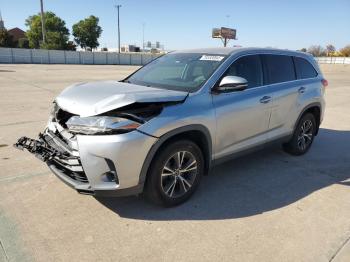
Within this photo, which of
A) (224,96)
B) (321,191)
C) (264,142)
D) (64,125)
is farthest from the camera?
(264,142)

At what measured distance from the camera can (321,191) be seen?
4.45 metres

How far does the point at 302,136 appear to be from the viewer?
5828mm

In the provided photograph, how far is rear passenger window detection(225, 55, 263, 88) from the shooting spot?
434cm

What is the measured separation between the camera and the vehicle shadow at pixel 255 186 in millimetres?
3740

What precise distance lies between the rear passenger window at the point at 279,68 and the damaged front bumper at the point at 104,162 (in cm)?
246

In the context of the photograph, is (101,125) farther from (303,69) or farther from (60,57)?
(60,57)

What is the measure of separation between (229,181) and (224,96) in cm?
125

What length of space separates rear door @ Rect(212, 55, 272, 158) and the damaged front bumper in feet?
3.62

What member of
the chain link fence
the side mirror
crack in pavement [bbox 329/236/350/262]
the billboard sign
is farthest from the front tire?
the billboard sign

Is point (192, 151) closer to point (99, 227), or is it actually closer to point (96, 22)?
point (99, 227)

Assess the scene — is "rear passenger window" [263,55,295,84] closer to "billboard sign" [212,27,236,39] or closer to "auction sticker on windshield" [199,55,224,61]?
"auction sticker on windshield" [199,55,224,61]

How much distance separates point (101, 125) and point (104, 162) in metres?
0.35

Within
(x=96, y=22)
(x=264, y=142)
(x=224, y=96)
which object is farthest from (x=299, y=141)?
(x=96, y=22)

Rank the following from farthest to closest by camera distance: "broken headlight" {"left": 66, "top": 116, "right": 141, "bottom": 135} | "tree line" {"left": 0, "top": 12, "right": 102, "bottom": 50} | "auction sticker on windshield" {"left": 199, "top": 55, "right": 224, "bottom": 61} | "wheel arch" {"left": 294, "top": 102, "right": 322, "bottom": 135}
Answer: "tree line" {"left": 0, "top": 12, "right": 102, "bottom": 50}, "wheel arch" {"left": 294, "top": 102, "right": 322, "bottom": 135}, "auction sticker on windshield" {"left": 199, "top": 55, "right": 224, "bottom": 61}, "broken headlight" {"left": 66, "top": 116, "right": 141, "bottom": 135}
